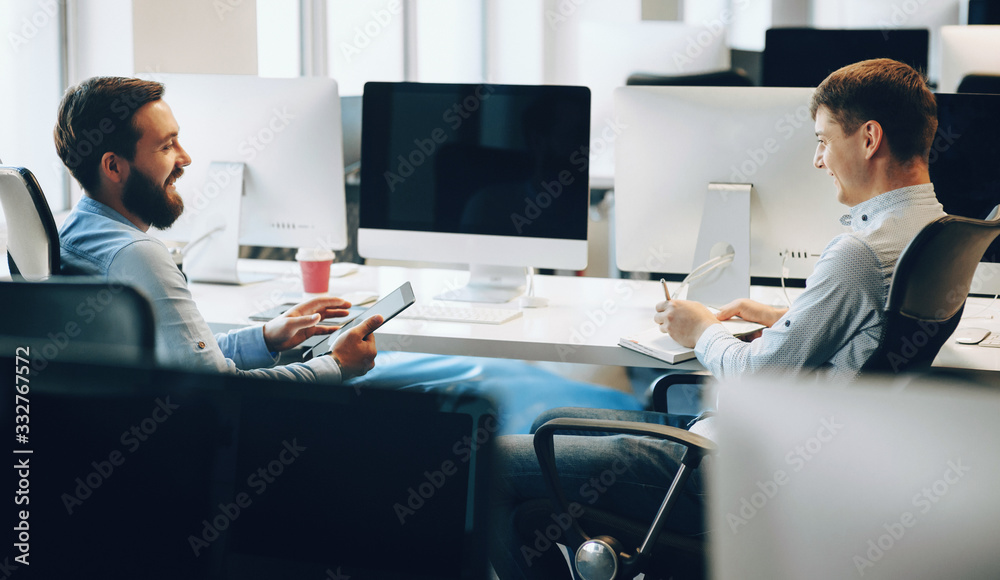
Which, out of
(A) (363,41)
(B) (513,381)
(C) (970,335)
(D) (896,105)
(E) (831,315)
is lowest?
(B) (513,381)

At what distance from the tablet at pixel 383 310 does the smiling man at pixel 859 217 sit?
0.60m

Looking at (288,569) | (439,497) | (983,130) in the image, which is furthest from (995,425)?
(983,130)

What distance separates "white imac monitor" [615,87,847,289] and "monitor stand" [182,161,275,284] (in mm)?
1054

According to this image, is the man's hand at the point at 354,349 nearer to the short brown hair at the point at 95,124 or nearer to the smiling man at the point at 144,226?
the smiling man at the point at 144,226

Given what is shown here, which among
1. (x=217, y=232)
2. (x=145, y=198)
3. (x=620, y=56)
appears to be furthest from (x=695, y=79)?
(x=145, y=198)

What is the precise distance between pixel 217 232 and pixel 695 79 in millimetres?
2037

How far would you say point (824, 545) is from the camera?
490 millimetres

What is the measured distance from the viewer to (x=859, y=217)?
4.94 feet

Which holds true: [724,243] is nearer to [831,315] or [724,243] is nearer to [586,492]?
[831,315]

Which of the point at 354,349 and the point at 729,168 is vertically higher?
the point at 729,168

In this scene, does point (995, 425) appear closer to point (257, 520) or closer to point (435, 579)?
point (435, 579)

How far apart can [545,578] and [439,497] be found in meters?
0.98

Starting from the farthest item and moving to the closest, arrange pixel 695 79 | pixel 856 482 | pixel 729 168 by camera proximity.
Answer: pixel 695 79
pixel 729 168
pixel 856 482

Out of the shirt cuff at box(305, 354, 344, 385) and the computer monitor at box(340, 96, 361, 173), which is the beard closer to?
the shirt cuff at box(305, 354, 344, 385)
